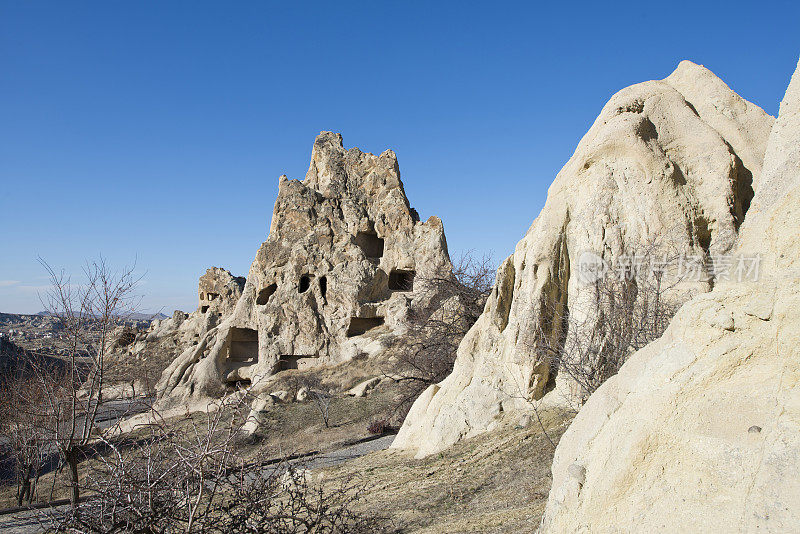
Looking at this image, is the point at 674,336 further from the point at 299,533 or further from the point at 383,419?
the point at 383,419

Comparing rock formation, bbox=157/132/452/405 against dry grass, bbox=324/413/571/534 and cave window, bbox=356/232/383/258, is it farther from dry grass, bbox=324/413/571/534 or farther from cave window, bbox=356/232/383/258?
dry grass, bbox=324/413/571/534

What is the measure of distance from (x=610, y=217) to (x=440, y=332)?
855 centimetres

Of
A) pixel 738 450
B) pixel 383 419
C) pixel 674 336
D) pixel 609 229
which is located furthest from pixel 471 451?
pixel 383 419

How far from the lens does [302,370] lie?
22719 mm

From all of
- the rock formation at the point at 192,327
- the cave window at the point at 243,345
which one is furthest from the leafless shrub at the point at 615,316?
the rock formation at the point at 192,327

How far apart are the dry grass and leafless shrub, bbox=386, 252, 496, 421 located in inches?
236

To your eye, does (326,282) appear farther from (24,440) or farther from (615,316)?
(615,316)

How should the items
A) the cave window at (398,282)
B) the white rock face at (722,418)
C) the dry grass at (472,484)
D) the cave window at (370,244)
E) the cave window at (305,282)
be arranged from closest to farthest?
the white rock face at (722,418) → the dry grass at (472,484) → the cave window at (305,282) → the cave window at (398,282) → the cave window at (370,244)

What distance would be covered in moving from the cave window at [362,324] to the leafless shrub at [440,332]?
469 cm

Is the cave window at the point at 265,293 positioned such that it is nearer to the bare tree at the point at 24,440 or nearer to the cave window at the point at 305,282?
the cave window at the point at 305,282

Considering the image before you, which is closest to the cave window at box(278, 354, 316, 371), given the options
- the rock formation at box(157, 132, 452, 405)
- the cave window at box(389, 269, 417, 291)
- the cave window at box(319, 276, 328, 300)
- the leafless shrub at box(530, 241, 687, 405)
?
the rock formation at box(157, 132, 452, 405)

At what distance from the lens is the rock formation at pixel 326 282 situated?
915 inches

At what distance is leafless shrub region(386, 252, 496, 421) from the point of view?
15186 mm

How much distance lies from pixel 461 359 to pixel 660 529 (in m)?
7.25
